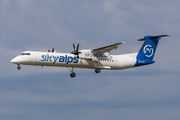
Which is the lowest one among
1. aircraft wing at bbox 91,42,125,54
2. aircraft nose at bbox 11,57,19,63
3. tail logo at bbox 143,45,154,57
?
aircraft nose at bbox 11,57,19,63

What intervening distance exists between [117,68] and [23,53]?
1217cm

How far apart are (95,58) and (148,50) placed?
27.1 ft

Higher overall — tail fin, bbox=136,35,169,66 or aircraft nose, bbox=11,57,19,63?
tail fin, bbox=136,35,169,66

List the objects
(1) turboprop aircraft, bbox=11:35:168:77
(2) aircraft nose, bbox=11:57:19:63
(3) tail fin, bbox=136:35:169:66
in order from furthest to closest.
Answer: (3) tail fin, bbox=136:35:169:66 < (1) turboprop aircraft, bbox=11:35:168:77 < (2) aircraft nose, bbox=11:57:19:63

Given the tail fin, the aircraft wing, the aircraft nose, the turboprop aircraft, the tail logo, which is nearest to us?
the aircraft nose

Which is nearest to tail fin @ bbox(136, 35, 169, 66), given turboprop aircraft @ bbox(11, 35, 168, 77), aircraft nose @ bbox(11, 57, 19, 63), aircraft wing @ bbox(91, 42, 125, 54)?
turboprop aircraft @ bbox(11, 35, 168, 77)

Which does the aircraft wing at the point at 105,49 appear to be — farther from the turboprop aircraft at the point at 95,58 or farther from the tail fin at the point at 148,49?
the tail fin at the point at 148,49

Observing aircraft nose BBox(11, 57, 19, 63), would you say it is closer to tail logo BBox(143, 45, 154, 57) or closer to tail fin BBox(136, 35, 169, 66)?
tail fin BBox(136, 35, 169, 66)

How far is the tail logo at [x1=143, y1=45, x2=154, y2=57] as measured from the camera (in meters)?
41.4

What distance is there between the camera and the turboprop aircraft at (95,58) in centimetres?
3528

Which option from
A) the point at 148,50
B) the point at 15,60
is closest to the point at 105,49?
the point at 148,50

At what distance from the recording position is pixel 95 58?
37.6 m

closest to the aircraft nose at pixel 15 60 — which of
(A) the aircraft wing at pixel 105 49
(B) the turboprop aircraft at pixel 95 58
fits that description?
(B) the turboprop aircraft at pixel 95 58

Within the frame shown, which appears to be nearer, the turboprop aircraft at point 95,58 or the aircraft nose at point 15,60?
the aircraft nose at point 15,60
